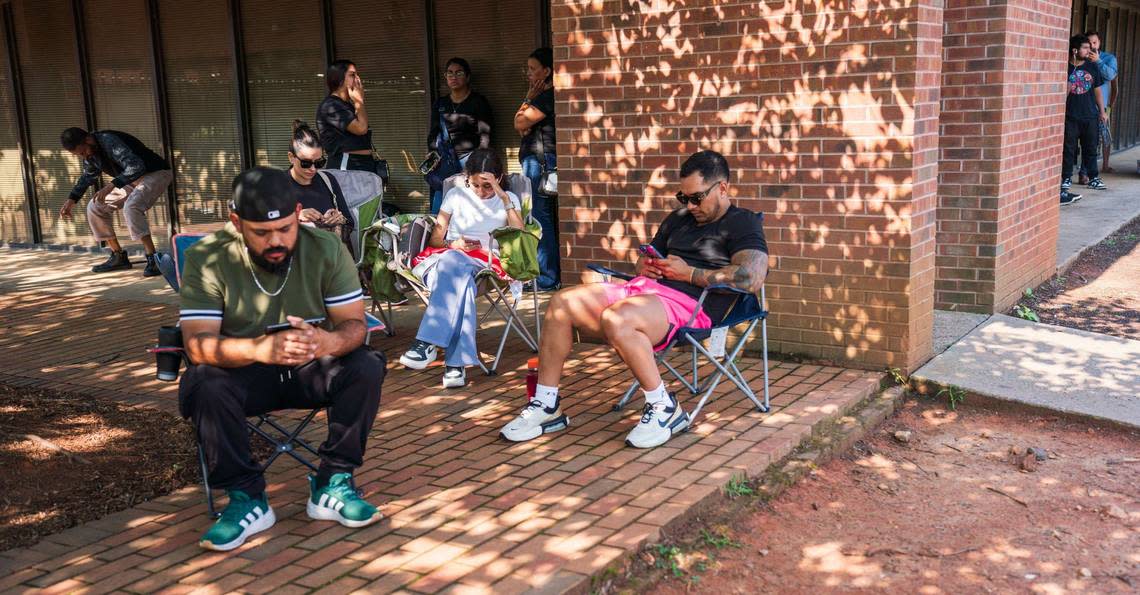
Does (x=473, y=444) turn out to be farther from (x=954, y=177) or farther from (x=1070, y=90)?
(x=1070, y=90)

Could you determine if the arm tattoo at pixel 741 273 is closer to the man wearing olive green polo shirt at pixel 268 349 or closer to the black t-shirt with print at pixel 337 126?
the man wearing olive green polo shirt at pixel 268 349

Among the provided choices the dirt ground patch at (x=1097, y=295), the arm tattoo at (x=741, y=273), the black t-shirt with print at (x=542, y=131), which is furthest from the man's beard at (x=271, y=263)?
the dirt ground patch at (x=1097, y=295)

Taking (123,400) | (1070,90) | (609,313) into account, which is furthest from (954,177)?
(1070,90)

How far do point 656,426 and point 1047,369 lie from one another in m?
2.55

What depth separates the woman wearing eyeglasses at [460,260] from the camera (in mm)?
6047

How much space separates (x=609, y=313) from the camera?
16.0 ft

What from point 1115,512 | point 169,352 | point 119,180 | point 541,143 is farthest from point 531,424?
point 119,180

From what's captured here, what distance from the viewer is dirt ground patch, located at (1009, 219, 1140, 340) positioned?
7.49 m

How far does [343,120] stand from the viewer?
8.24 m

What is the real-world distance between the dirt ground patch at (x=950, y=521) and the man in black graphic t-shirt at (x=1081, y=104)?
8.86 metres

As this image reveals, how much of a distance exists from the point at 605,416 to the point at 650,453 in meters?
0.62

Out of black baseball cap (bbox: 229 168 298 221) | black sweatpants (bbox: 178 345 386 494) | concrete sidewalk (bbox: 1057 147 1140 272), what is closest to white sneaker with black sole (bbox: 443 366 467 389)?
black sweatpants (bbox: 178 345 386 494)

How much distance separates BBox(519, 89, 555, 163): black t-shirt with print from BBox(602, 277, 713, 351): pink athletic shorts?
3.07 meters

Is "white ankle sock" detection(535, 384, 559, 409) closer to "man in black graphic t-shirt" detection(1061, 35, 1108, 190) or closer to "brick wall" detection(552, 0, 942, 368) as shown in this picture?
"brick wall" detection(552, 0, 942, 368)
